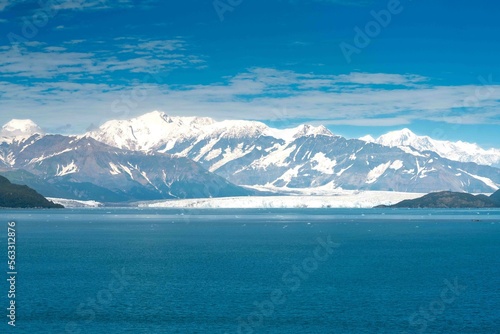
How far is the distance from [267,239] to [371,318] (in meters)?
90.6

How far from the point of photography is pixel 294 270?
88188mm

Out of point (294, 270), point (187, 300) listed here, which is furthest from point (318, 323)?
point (294, 270)

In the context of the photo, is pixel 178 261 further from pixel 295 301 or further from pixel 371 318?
pixel 371 318

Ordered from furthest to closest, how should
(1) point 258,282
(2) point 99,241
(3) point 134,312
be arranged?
(2) point 99,241 → (1) point 258,282 → (3) point 134,312

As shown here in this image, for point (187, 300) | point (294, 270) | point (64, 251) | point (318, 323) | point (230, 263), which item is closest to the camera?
point (318, 323)

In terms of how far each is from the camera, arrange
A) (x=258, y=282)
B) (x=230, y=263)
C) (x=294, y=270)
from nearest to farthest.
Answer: (x=258, y=282) → (x=294, y=270) → (x=230, y=263)

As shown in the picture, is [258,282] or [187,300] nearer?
[187,300]

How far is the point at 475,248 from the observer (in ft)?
401

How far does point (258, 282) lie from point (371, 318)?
21.3 metres

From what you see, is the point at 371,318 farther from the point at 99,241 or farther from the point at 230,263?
the point at 99,241

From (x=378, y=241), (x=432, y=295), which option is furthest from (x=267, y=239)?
(x=432, y=295)

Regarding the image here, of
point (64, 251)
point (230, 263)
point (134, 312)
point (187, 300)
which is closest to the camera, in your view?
point (134, 312)

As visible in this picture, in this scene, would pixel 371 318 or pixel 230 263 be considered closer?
pixel 371 318

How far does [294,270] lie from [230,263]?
11462mm
